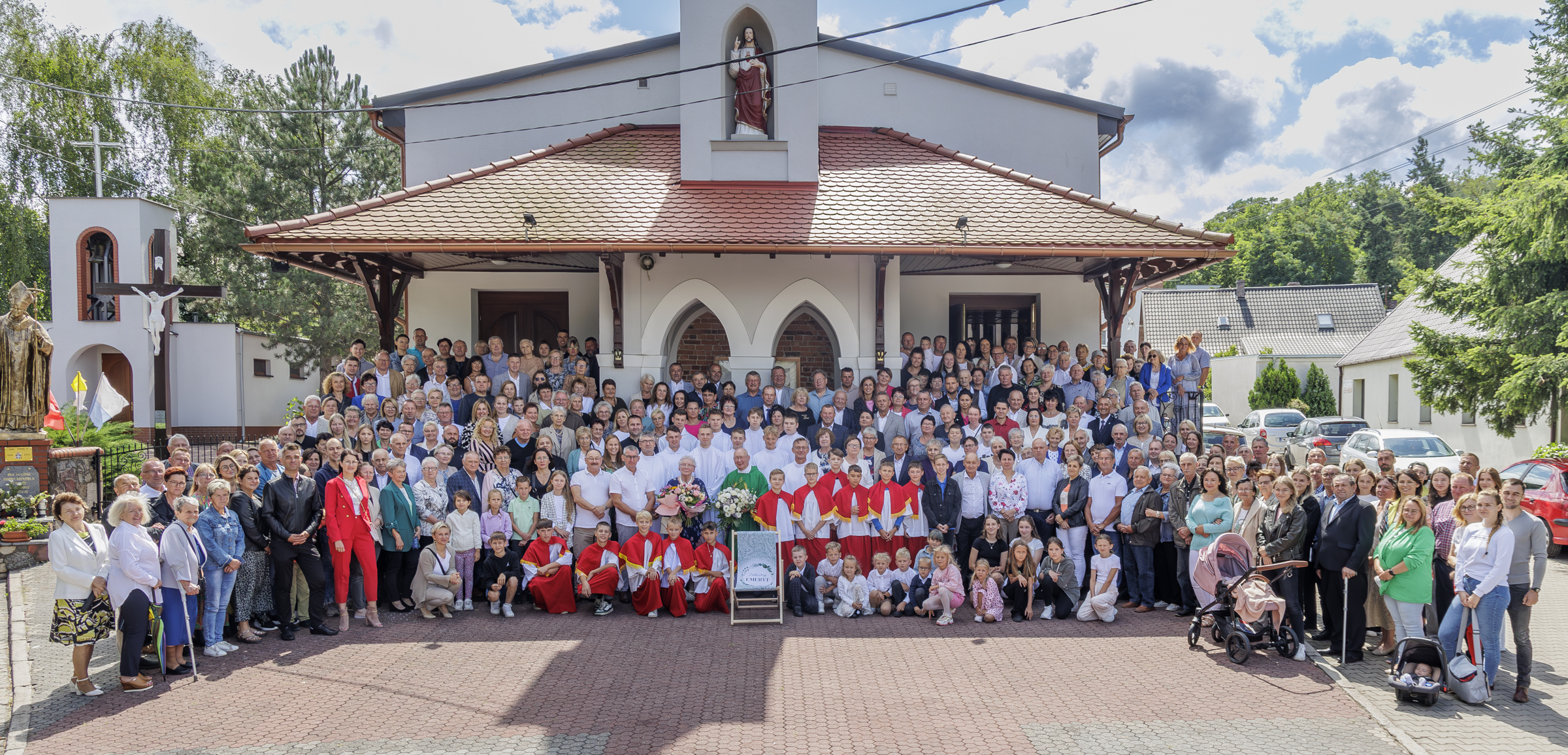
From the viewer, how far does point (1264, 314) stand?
49.2 meters

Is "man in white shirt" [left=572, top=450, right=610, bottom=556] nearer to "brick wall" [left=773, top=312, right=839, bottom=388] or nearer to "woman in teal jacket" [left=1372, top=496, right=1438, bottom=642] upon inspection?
"brick wall" [left=773, top=312, right=839, bottom=388]

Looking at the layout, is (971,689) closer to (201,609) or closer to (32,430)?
(201,609)

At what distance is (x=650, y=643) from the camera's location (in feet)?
27.1

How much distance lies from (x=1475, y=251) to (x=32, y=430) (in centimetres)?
2094

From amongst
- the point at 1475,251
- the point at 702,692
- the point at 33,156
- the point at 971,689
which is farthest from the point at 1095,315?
the point at 33,156

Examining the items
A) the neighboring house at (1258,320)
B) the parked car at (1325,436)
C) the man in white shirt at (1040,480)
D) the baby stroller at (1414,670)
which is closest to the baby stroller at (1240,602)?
the baby stroller at (1414,670)

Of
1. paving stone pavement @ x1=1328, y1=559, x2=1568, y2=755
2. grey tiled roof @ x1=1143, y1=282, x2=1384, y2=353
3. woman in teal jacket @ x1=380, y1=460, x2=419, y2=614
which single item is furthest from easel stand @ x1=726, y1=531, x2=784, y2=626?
grey tiled roof @ x1=1143, y1=282, x2=1384, y2=353

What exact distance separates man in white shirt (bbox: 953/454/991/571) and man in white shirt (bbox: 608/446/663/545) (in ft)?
10.6

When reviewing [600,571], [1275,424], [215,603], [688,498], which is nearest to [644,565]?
[600,571]

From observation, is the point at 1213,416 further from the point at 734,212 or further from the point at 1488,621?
the point at 1488,621

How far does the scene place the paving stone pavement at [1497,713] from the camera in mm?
6039

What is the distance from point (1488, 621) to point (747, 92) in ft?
36.9

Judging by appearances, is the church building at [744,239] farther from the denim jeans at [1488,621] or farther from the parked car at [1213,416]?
the parked car at [1213,416]

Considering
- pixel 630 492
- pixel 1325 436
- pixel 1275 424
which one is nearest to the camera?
pixel 630 492
